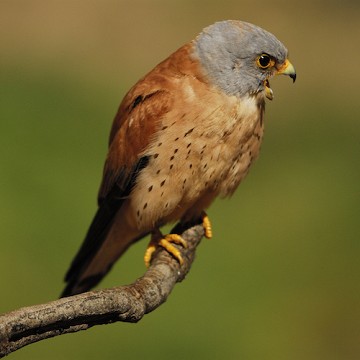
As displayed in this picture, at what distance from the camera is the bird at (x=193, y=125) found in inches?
146

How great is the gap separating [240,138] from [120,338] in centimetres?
238

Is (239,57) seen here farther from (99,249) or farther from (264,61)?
(99,249)

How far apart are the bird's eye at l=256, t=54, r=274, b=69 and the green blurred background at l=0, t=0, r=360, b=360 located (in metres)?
2.42

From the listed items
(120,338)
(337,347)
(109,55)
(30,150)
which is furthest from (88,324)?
(109,55)

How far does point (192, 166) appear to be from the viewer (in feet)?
12.4

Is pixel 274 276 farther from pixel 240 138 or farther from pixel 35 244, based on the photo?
pixel 240 138

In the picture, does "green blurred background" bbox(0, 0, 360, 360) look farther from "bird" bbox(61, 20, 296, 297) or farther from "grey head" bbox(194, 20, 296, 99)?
"grey head" bbox(194, 20, 296, 99)

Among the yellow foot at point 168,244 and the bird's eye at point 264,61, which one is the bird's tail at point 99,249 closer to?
the yellow foot at point 168,244

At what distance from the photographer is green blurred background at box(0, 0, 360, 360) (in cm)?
599

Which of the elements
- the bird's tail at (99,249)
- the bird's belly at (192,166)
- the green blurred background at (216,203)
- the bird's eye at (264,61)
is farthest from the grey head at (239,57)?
the green blurred background at (216,203)

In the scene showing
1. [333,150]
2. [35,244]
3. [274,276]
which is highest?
[333,150]

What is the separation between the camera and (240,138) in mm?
3805

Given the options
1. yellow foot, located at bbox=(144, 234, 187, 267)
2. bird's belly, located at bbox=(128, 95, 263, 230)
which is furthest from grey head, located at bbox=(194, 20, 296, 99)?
yellow foot, located at bbox=(144, 234, 187, 267)

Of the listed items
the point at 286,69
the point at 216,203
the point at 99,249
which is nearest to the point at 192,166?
the point at 286,69
